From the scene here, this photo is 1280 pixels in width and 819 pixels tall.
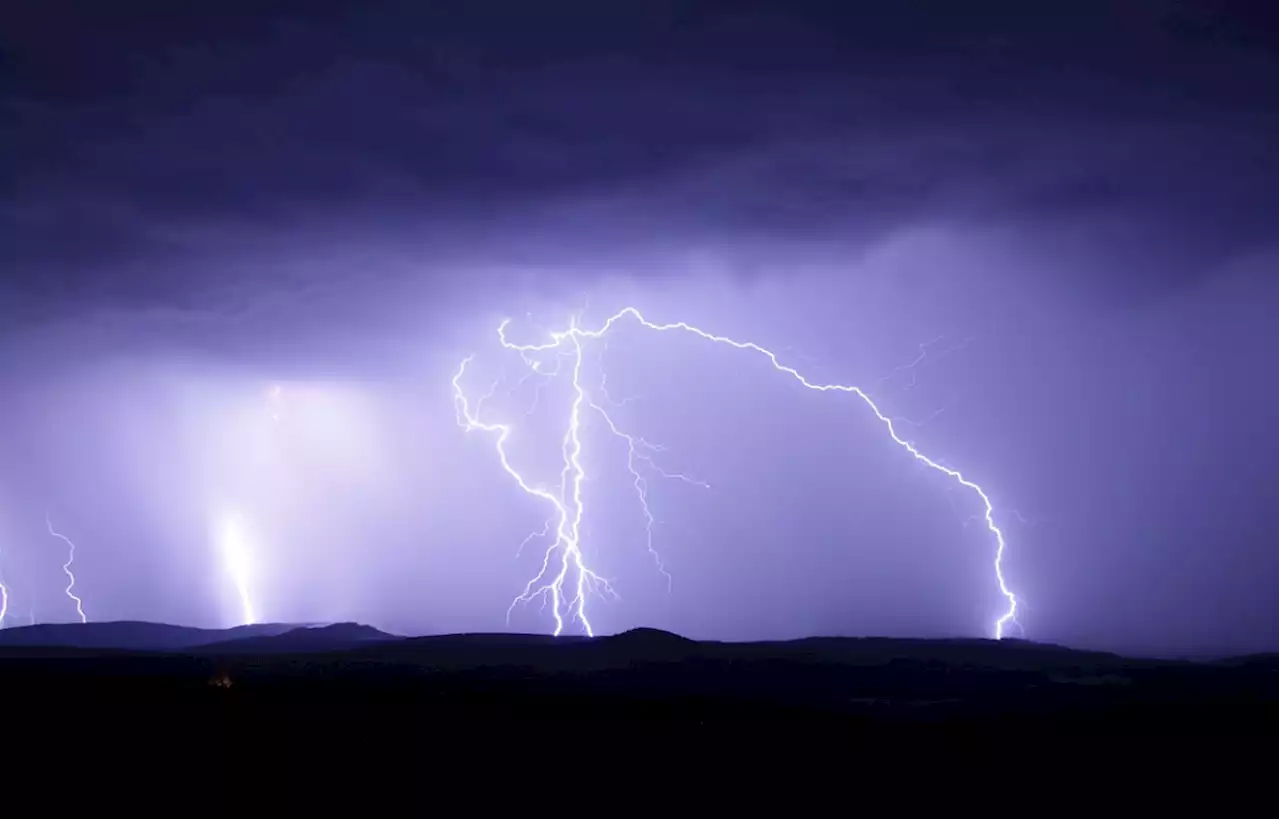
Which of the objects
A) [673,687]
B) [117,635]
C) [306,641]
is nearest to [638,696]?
[673,687]

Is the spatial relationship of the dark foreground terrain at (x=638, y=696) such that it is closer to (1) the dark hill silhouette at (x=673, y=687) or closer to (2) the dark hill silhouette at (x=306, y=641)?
(1) the dark hill silhouette at (x=673, y=687)

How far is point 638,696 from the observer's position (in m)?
23.8

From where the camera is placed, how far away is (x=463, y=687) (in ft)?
85.3

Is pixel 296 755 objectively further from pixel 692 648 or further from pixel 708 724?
pixel 692 648

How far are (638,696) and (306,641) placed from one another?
122 feet

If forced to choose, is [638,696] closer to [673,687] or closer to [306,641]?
[673,687]

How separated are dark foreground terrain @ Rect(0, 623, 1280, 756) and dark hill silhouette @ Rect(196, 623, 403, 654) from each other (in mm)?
10375

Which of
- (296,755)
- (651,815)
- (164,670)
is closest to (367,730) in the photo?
(296,755)

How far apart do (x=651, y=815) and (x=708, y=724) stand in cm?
691

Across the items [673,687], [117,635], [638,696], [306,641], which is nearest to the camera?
[638,696]

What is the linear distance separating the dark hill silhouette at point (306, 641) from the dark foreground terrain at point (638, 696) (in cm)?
1038

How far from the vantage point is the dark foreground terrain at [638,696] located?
17844 mm

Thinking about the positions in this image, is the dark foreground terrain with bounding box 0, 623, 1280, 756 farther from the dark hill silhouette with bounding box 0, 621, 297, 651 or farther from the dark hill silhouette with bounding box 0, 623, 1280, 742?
the dark hill silhouette with bounding box 0, 621, 297, 651

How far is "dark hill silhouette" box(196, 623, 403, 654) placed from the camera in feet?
170
